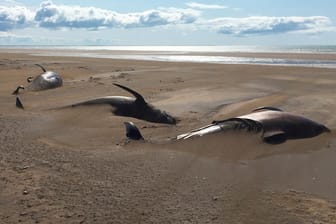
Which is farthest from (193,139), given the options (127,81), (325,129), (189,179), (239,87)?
(127,81)

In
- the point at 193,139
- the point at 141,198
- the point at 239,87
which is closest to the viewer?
the point at 141,198

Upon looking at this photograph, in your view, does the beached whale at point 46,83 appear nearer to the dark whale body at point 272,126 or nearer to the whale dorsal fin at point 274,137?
the dark whale body at point 272,126

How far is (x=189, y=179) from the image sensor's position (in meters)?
5.70

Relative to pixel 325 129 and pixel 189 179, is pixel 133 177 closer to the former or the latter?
pixel 189 179

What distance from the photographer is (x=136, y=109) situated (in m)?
10.6

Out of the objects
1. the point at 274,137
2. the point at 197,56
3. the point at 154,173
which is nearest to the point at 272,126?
the point at 274,137

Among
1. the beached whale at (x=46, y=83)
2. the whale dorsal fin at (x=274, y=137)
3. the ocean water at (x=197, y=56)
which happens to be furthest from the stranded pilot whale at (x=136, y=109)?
the ocean water at (x=197, y=56)

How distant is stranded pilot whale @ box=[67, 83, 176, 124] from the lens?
10.2 meters

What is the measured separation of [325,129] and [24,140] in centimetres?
528

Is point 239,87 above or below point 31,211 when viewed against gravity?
below

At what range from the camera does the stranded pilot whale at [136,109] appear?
403 inches

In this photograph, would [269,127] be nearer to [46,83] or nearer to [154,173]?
[154,173]

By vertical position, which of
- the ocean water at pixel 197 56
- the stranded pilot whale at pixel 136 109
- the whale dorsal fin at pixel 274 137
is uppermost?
the whale dorsal fin at pixel 274 137

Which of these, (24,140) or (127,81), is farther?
(127,81)
